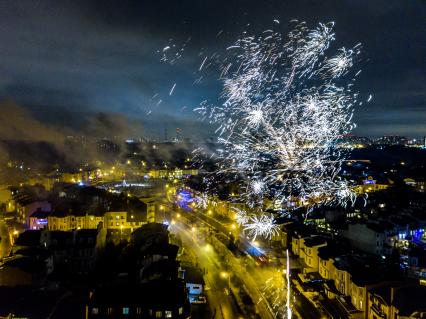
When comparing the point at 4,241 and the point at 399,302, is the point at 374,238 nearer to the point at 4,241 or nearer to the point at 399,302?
the point at 399,302

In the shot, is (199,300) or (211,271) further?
(211,271)

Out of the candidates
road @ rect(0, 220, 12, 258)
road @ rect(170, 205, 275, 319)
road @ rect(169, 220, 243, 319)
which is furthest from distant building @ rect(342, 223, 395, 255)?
road @ rect(0, 220, 12, 258)

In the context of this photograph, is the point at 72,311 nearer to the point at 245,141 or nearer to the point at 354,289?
the point at 354,289

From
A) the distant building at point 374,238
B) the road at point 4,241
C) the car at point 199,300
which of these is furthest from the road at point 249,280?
the road at point 4,241

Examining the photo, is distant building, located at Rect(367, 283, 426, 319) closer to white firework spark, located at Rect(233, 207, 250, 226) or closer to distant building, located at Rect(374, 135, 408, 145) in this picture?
white firework spark, located at Rect(233, 207, 250, 226)

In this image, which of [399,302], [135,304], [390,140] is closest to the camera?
[399,302]

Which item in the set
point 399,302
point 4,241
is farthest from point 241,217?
point 399,302

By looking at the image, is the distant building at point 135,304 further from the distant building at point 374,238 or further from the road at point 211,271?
the distant building at point 374,238

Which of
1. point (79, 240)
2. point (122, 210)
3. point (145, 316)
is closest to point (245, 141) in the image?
point (122, 210)
